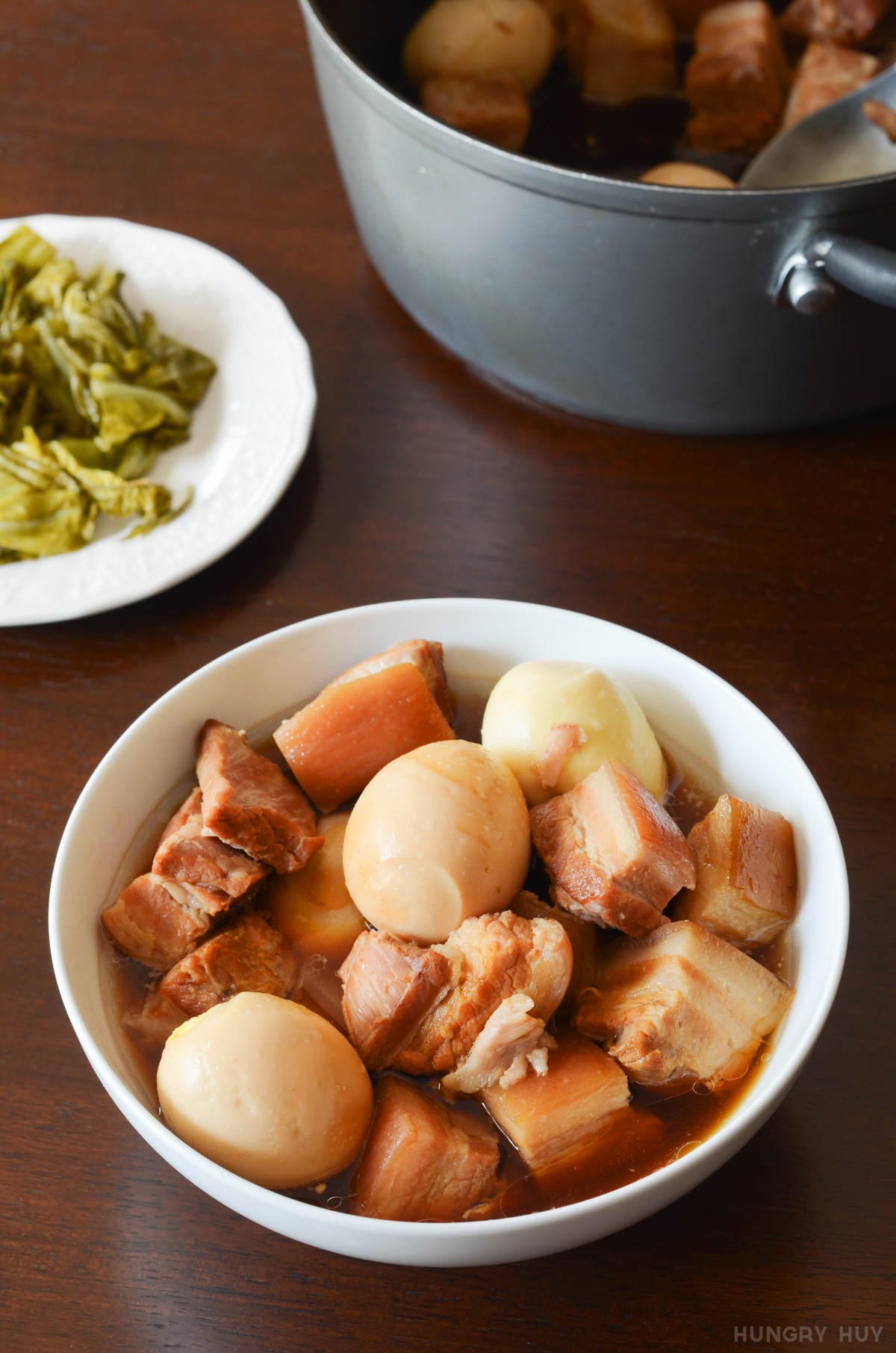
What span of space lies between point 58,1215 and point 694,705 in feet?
1.64

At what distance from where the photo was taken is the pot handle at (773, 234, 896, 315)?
82cm

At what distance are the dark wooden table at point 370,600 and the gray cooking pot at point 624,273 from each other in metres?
0.09

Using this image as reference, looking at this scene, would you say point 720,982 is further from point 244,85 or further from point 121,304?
point 244,85

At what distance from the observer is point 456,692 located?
0.84 meters

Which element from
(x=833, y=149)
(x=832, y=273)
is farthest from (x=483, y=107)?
(x=832, y=273)

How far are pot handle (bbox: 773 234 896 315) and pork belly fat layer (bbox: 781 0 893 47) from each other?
551 millimetres

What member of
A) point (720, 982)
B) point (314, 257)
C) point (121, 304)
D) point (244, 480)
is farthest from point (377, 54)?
point (720, 982)

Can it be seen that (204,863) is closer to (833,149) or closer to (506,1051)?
(506,1051)

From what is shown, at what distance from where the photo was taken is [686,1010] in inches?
25.1

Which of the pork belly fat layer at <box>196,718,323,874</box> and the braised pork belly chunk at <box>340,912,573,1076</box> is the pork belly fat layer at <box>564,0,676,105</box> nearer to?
the pork belly fat layer at <box>196,718,323,874</box>

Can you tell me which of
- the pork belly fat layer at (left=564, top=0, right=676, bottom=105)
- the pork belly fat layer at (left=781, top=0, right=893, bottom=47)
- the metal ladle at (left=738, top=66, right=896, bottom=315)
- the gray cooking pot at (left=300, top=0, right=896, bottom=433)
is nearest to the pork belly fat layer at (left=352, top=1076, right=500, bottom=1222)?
the gray cooking pot at (left=300, top=0, right=896, bottom=433)

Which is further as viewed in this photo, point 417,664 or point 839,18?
point 839,18

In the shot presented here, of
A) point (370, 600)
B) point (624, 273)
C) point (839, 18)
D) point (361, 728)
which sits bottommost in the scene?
point (370, 600)

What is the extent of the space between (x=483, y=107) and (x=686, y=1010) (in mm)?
930
